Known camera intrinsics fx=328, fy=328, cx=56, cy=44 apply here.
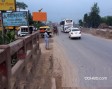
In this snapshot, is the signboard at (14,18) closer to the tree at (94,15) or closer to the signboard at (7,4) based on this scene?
the signboard at (7,4)

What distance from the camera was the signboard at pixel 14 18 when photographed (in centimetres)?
1313

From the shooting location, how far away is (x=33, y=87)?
1005 cm

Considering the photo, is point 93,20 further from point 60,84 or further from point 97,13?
point 60,84

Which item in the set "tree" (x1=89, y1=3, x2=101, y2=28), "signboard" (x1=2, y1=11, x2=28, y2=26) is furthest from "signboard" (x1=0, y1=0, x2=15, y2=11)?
"tree" (x1=89, y1=3, x2=101, y2=28)

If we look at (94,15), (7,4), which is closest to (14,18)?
(7,4)

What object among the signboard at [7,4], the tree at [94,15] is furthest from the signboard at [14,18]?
the tree at [94,15]

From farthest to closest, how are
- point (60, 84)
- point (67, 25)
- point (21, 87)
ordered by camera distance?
point (67, 25), point (60, 84), point (21, 87)

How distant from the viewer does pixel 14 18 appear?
13.3 meters

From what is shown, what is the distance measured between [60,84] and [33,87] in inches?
53.9

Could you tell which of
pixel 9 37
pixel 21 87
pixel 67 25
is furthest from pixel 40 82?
pixel 67 25

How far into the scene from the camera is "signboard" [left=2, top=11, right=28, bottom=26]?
13.1 metres

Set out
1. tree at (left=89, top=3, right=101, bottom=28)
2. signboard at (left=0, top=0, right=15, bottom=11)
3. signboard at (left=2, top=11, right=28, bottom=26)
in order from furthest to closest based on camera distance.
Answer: tree at (left=89, top=3, right=101, bottom=28) < signboard at (left=0, top=0, right=15, bottom=11) < signboard at (left=2, top=11, right=28, bottom=26)

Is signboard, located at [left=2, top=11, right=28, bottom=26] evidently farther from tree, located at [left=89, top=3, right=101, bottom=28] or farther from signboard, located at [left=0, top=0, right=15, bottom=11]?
tree, located at [left=89, top=3, right=101, bottom=28]

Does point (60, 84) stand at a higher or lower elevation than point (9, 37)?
lower
